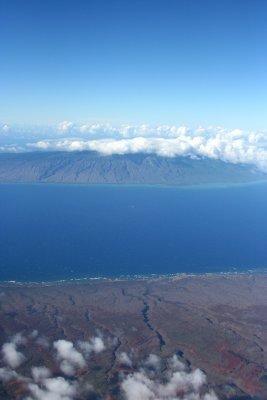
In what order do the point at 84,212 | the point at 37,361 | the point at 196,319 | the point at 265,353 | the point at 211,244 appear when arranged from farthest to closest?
the point at 84,212 < the point at 211,244 < the point at 196,319 < the point at 265,353 < the point at 37,361

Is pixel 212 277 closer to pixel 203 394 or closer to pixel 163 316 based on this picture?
pixel 163 316

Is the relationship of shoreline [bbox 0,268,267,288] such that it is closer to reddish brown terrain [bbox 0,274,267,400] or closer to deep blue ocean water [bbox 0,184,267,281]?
reddish brown terrain [bbox 0,274,267,400]

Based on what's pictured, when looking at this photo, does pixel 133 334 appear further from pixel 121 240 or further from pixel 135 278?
pixel 121 240

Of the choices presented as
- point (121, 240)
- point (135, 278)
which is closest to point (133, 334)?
point (135, 278)

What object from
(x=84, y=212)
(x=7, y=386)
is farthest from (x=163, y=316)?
(x=84, y=212)

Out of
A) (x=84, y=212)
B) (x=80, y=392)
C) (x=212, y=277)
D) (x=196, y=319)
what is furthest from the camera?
(x=84, y=212)

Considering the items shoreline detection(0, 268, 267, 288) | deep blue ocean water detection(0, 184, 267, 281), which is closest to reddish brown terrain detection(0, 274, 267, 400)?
shoreline detection(0, 268, 267, 288)

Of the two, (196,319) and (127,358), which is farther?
(196,319)
